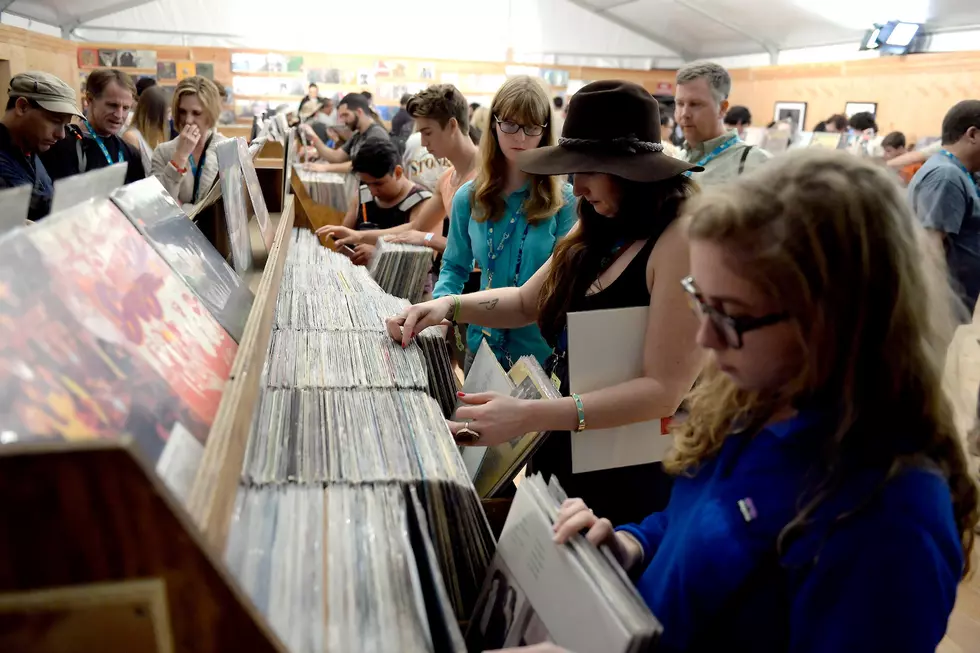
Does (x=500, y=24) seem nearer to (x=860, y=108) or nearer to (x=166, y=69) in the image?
(x=166, y=69)

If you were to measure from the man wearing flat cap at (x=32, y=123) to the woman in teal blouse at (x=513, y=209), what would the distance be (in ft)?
5.44

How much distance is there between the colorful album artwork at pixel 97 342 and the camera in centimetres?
49

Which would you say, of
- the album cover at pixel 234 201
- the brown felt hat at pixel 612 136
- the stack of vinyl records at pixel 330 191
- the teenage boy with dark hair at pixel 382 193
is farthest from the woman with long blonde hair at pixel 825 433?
the stack of vinyl records at pixel 330 191

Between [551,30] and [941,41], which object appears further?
[551,30]

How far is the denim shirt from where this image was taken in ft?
6.46

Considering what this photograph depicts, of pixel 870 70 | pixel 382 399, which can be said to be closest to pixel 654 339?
pixel 382 399

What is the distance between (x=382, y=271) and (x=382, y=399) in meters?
1.08

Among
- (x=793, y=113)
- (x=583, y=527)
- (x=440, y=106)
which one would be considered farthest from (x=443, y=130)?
(x=793, y=113)

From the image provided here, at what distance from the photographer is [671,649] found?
776 millimetres

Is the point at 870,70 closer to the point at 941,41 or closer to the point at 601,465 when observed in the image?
the point at 941,41

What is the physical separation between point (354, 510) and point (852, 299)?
1.87ft

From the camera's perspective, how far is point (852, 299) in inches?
27.9

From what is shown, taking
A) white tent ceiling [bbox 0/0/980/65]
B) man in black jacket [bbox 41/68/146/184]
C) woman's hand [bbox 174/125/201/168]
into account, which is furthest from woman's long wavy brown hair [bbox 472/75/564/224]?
white tent ceiling [bbox 0/0/980/65]

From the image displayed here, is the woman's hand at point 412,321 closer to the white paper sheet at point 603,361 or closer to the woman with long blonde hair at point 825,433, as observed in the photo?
the white paper sheet at point 603,361
